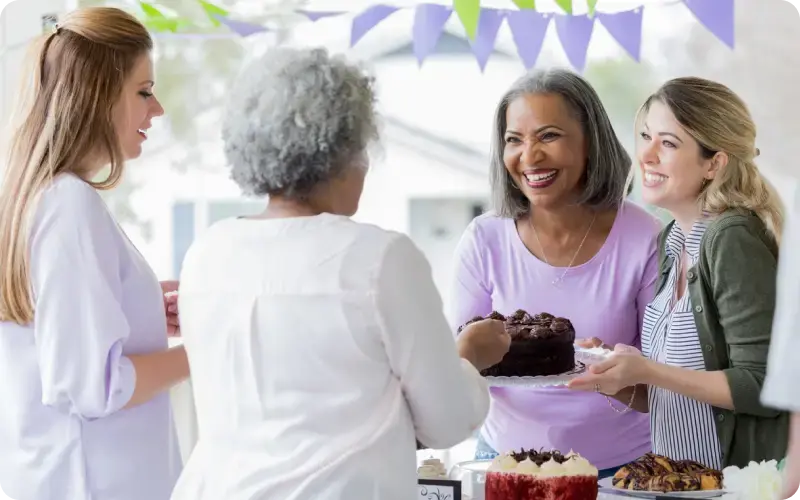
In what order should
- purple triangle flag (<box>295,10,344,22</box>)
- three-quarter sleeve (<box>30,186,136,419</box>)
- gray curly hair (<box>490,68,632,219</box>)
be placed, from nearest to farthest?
three-quarter sleeve (<box>30,186,136,419</box>) → gray curly hair (<box>490,68,632,219</box>) → purple triangle flag (<box>295,10,344,22</box>)

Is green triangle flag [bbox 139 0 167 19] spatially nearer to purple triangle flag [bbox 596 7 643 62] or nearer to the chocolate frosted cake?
purple triangle flag [bbox 596 7 643 62]

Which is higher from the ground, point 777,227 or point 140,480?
point 777,227

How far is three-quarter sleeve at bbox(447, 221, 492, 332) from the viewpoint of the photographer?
2.45 m

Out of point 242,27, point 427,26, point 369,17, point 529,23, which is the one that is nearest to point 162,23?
point 242,27

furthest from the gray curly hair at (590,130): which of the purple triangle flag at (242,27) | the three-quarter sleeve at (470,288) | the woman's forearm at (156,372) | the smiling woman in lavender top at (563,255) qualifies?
the purple triangle flag at (242,27)

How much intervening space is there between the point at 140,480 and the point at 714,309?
112 centimetres

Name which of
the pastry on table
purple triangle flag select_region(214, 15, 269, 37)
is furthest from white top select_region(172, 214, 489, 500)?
purple triangle flag select_region(214, 15, 269, 37)

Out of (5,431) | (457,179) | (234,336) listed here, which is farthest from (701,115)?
(457,179)

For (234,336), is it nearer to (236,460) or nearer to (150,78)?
(236,460)

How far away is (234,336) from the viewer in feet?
4.85

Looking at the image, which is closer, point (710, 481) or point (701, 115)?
→ point (710, 481)

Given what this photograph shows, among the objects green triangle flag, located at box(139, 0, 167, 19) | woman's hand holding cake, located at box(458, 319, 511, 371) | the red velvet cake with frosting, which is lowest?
the red velvet cake with frosting

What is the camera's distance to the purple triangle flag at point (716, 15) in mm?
2926

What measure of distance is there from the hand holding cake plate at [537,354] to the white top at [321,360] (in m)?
0.58
